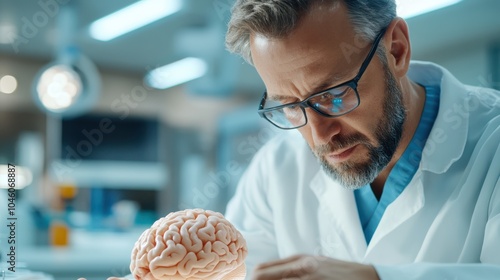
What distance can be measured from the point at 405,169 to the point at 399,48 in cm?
27

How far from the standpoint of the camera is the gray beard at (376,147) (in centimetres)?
120

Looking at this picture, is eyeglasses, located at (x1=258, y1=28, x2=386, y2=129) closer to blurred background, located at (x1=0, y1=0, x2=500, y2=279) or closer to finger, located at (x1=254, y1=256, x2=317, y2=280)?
finger, located at (x1=254, y1=256, x2=317, y2=280)

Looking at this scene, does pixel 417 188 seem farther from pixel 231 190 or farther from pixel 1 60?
pixel 1 60

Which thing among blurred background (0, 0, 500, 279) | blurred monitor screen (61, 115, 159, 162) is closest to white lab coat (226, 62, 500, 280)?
blurred background (0, 0, 500, 279)

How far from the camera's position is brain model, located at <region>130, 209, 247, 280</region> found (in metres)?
1.00

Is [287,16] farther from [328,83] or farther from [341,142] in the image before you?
[341,142]

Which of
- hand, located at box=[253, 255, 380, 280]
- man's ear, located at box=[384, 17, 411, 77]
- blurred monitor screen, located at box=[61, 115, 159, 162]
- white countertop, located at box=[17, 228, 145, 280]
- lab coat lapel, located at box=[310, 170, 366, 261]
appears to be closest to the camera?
hand, located at box=[253, 255, 380, 280]

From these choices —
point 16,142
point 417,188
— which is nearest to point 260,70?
point 417,188

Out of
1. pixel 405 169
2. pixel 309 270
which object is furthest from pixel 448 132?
pixel 309 270

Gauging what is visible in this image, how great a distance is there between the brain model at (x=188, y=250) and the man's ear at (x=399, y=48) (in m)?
0.50

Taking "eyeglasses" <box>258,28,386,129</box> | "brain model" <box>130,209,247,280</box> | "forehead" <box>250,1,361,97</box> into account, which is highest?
"forehead" <box>250,1,361,97</box>

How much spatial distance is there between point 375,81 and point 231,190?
4.77 metres

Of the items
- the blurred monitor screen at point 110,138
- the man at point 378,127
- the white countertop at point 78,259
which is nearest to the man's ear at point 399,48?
the man at point 378,127

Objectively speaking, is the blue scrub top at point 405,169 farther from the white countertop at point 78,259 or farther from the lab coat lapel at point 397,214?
the white countertop at point 78,259
